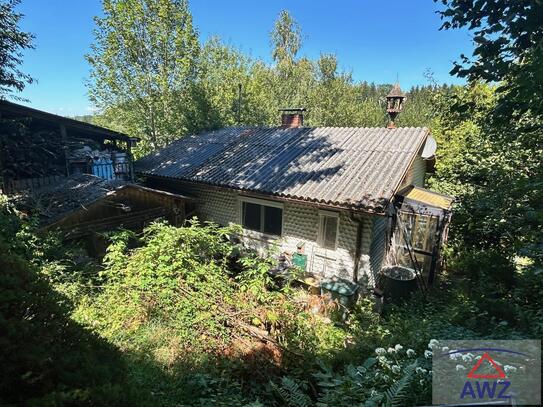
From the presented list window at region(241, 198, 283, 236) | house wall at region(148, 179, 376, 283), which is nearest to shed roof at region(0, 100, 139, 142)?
house wall at region(148, 179, 376, 283)

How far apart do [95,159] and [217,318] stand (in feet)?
29.7

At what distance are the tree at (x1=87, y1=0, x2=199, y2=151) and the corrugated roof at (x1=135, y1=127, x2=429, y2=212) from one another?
5321 millimetres

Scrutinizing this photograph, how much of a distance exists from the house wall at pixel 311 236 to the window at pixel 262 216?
0.61ft

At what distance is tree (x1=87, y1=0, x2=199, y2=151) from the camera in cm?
1564

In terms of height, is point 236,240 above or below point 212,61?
below

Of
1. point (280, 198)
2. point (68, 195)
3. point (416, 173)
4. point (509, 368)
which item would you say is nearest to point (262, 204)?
point (280, 198)

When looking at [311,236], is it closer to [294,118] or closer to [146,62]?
[294,118]

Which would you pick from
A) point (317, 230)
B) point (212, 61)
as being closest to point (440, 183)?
point (317, 230)

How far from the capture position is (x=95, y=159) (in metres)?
11.3

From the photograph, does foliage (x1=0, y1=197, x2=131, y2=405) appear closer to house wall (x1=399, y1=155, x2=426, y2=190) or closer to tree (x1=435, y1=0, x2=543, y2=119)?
tree (x1=435, y1=0, x2=543, y2=119)

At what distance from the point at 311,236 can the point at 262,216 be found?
1.90 m

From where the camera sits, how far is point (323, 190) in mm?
8266

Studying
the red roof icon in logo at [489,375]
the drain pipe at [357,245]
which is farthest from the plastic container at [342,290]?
the red roof icon in logo at [489,375]

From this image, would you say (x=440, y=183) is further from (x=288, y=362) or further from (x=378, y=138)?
(x=288, y=362)
